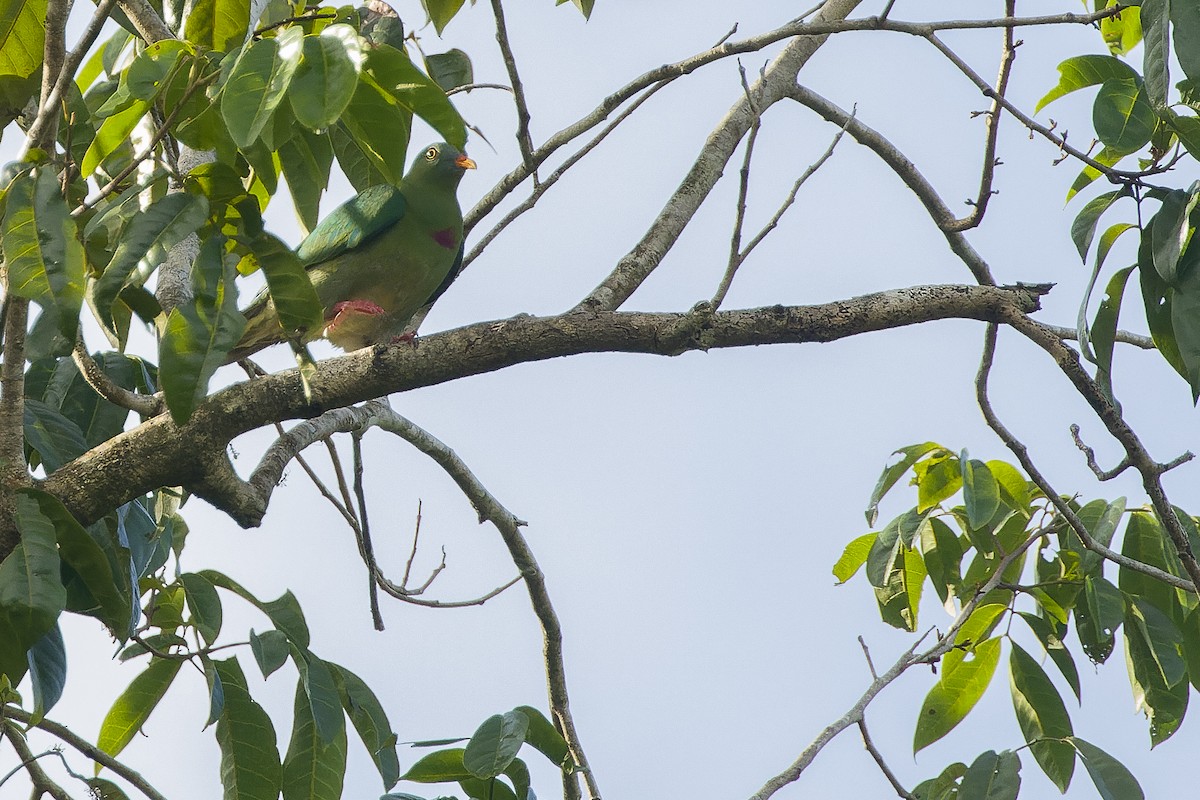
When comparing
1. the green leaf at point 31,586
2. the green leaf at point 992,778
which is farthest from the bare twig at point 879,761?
the green leaf at point 31,586

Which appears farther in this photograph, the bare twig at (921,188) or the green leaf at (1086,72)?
the bare twig at (921,188)

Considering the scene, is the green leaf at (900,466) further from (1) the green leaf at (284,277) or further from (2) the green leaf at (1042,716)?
(1) the green leaf at (284,277)

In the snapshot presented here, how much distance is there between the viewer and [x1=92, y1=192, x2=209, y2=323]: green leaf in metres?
1.77

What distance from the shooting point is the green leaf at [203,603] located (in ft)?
7.75

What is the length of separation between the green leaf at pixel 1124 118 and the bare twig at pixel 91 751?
7.64ft

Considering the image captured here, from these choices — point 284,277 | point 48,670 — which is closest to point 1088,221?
point 284,277

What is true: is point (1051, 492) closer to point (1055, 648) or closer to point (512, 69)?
point (1055, 648)

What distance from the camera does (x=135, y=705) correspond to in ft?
8.12

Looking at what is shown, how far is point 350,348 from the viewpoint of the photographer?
13.6ft

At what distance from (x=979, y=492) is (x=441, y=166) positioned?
7.49 ft

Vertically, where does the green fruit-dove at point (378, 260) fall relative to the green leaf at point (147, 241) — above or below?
above

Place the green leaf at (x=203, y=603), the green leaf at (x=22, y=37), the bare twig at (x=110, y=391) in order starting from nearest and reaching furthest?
the bare twig at (x=110, y=391) → the green leaf at (x=22, y=37) → the green leaf at (x=203, y=603)

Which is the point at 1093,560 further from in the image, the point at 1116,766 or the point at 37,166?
the point at 37,166

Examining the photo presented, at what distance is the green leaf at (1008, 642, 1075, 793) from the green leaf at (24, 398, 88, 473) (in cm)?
216
